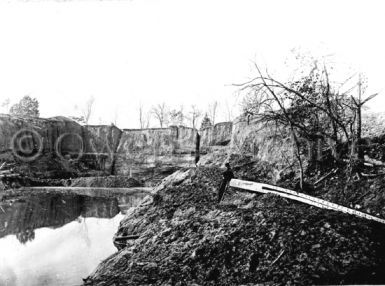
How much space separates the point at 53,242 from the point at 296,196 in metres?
6.08

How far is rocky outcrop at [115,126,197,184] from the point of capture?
121 feet

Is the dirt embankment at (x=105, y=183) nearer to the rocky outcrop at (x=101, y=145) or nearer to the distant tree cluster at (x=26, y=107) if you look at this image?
the rocky outcrop at (x=101, y=145)

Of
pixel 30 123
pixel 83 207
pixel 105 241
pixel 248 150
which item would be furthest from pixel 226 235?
pixel 30 123

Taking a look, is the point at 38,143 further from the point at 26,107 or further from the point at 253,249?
the point at 253,249

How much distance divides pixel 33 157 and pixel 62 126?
19.8 ft

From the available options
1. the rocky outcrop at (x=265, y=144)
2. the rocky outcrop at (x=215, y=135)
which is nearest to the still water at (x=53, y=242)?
the rocky outcrop at (x=265, y=144)

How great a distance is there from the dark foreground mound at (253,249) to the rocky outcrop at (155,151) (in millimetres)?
30288

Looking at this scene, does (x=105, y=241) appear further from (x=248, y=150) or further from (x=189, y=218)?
(x=248, y=150)

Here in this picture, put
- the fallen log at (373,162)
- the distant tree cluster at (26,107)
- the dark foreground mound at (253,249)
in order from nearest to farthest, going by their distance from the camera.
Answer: the dark foreground mound at (253,249) < the fallen log at (373,162) < the distant tree cluster at (26,107)

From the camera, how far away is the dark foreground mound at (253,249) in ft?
11.9

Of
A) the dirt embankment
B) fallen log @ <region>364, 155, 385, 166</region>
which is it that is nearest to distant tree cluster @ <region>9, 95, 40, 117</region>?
the dirt embankment

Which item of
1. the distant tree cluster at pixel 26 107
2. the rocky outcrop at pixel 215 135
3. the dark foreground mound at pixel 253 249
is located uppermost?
the distant tree cluster at pixel 26 107

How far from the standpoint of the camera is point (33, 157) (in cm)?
3328

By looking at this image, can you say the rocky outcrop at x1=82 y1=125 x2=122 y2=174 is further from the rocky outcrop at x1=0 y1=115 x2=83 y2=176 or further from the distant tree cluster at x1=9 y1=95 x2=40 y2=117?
the distant tree cluster at x1=9 y1=95 x2=40 y2=117
